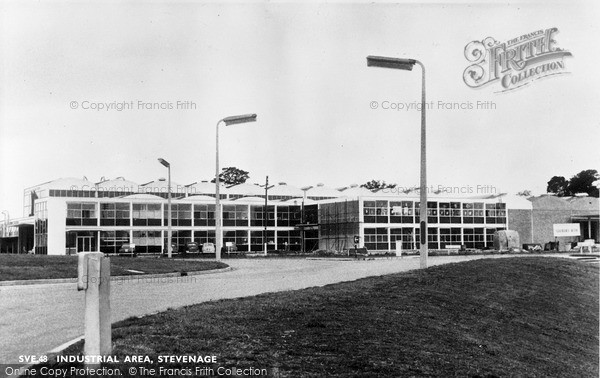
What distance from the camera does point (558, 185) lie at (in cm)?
11569

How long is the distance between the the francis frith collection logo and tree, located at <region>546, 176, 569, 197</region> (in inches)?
4111

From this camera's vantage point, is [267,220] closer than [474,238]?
No

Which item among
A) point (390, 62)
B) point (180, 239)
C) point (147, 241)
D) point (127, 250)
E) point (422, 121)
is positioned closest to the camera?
point (390, 62)

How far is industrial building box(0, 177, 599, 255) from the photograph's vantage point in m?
61.2

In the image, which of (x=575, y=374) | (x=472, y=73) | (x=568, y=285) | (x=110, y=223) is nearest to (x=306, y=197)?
(x=110, y=223)

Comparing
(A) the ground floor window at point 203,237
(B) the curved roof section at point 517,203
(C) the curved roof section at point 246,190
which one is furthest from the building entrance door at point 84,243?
(B) the curved roof section at point 517,203

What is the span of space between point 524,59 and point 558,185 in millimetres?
108228

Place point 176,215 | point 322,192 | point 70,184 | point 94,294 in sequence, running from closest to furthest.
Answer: point 94,294
point 176,215
point 70,184
point 322,192

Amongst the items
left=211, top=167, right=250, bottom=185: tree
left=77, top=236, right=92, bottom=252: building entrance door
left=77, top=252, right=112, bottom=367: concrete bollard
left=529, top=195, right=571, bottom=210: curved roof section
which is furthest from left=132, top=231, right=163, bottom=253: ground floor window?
left=77, top=252, right=112, bottom=367: concrete bollard

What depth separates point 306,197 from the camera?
277 ft

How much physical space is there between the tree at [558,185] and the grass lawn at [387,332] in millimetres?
103471

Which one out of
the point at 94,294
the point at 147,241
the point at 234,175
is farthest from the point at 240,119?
the point at 234,175

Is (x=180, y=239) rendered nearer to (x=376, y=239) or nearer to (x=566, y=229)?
(x=376, y=239)

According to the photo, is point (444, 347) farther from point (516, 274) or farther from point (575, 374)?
point (516, 274)
